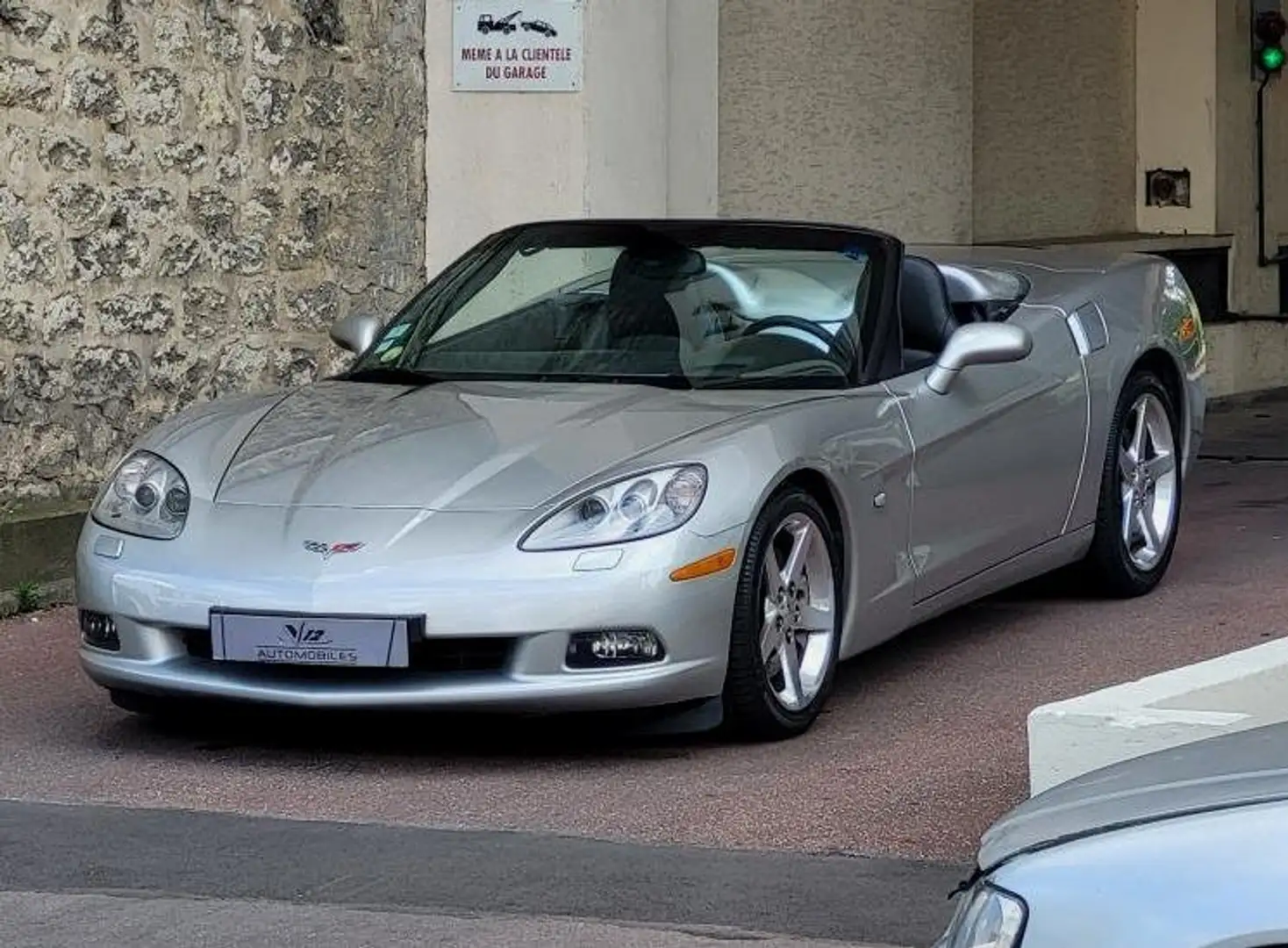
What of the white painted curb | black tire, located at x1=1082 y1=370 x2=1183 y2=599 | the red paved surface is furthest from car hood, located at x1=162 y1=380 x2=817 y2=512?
black tire, located at x1=1082 y1=370 x2=1183 y2=599

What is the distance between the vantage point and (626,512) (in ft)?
20.3

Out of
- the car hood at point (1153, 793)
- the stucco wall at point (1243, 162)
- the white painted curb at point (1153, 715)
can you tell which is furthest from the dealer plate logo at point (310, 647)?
the stucco wall at point (1243, 162)

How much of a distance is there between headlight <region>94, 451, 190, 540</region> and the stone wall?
8.25 ft

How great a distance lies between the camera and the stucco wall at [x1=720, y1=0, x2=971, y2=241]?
14.2 metres

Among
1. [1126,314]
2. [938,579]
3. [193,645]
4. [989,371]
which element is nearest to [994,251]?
[1126,314]

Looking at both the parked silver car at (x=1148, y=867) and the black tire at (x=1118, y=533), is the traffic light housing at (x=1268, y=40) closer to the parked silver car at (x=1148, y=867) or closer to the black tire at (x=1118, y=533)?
the black tire at (x=1118, y=533)

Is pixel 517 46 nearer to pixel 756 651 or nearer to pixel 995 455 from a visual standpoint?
pixel 995 455

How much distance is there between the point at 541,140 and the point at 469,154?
1.06 feet

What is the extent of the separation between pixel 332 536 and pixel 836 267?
76.0 inches

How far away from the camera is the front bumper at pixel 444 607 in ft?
19.8

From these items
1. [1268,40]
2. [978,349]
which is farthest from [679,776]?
[1268,40]

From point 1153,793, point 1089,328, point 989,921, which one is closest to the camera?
point 989,921

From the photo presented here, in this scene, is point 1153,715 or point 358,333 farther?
point 358,333

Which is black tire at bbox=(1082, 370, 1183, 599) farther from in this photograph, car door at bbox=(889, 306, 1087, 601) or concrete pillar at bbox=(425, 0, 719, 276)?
concrete pillar at bbox=(425, 0, 719, 276)
